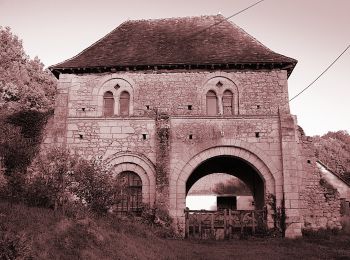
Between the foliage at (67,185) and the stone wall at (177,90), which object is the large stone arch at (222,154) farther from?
the foliage at (67,185)

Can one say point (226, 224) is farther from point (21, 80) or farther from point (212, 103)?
point (21, 80)

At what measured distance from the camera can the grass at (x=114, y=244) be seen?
992 centimetres

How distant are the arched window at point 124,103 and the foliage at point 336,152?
3202 cm

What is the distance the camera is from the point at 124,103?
1828cm

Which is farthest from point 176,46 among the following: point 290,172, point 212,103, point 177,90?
point 290,172

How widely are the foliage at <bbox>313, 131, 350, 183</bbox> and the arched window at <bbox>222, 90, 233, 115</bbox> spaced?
29.5m

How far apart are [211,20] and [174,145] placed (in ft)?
26.8

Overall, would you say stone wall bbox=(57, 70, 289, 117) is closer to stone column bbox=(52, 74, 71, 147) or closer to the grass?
stone column bbox=(52, 74, 71, 147)

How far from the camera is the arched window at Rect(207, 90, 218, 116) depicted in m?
18.0

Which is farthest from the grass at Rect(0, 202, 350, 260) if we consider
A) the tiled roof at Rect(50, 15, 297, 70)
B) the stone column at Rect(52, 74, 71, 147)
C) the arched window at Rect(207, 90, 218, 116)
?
the tiled roof at Rect(50, 15, 297, 70)

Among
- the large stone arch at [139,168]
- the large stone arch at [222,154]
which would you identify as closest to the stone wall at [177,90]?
the large stone arch at [222,154]

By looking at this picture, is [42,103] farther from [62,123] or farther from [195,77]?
[195,77]

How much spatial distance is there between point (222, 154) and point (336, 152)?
A: 135 feet

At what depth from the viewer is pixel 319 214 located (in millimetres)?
17312
